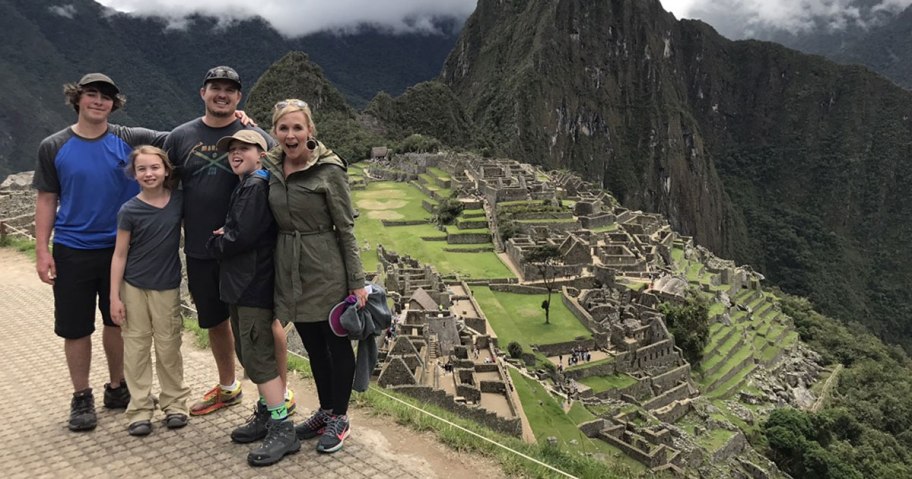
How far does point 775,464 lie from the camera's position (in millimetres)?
21391

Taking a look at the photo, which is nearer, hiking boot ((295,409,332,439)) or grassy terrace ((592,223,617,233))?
hiking boot ((295,409,332,439))

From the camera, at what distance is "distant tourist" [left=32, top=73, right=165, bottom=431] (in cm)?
559

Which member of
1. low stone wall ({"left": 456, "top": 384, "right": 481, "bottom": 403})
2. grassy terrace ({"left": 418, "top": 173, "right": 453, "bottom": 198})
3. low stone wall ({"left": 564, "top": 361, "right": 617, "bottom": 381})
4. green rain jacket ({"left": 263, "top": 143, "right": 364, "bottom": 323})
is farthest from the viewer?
grassy terrace ({"left": 418, "top": 173, "right": 453, "bottom": 198})

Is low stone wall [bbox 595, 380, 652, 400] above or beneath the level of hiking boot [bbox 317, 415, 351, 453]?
beneath

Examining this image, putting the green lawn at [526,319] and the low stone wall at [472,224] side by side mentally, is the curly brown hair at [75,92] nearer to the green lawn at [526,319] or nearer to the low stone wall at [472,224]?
the green lawn at [526,319]

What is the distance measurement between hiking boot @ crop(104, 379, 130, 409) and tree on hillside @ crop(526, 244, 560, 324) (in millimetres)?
22416

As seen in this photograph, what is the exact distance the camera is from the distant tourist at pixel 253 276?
16.4 ft

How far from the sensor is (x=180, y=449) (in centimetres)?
545

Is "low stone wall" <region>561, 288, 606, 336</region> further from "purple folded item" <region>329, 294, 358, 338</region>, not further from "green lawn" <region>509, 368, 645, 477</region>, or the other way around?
"purple folded item" <region>329, 294, 358, 338</region>

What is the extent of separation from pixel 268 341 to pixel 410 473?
5.24ft

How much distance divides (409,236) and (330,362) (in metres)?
Answer: 30.2

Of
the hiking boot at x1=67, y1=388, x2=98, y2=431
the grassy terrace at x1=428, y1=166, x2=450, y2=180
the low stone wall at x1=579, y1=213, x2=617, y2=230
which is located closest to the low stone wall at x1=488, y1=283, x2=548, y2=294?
the low stone wall at x1=579, y1=213, x2=617, y2=230

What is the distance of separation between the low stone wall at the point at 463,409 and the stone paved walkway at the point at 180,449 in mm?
5302

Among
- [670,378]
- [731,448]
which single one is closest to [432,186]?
[670,378]
